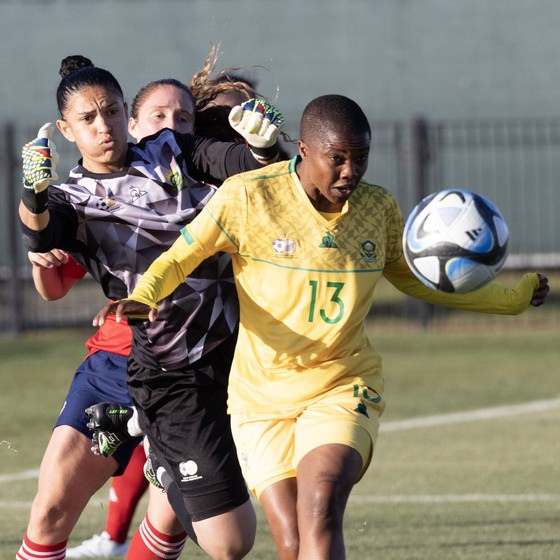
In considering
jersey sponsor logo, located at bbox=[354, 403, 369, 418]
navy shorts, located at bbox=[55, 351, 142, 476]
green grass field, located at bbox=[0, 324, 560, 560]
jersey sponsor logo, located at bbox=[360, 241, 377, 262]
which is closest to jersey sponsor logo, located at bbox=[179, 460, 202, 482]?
navy shorts, located at bbox=[55, 351, 142, 476]

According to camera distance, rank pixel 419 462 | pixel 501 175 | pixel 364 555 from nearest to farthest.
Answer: pixel 364 555 < pixel 419 462 < pixel 501 175

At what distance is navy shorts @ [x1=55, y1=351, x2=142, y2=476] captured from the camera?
19.3 ft

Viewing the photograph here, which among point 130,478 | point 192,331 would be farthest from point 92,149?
point 130,478

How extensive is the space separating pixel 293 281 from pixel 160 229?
0.74m

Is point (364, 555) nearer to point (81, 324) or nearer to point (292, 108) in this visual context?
point (81, 324)

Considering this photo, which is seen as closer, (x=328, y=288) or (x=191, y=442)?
(x=328, y=288)

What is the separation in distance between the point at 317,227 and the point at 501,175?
1736 centimetres

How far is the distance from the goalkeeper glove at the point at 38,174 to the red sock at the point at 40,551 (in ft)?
5.04

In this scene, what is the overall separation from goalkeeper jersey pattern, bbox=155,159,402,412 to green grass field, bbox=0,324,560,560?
199 cm

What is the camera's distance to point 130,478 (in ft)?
24.0

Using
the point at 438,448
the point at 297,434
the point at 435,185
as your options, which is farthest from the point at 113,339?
the point at 435,185

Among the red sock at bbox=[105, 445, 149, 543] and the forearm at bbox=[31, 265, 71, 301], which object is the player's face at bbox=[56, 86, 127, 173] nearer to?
the forearm at bbox=[31, 265, 71, 301]

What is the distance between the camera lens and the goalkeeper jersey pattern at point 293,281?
5.12 metres

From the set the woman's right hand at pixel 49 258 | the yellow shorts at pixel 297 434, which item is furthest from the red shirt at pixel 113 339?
the yellow shorts at pixel 297 434
